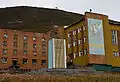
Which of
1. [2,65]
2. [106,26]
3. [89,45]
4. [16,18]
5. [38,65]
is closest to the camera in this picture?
[89,45]

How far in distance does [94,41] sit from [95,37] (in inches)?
38.3

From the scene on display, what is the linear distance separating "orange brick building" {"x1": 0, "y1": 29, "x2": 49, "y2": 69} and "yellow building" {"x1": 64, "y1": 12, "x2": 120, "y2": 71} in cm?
2245

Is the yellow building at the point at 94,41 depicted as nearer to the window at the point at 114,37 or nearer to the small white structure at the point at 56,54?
the window at the point at 114,37

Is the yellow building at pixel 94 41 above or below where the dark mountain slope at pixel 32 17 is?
below

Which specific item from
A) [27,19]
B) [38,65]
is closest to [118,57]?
[38,65]

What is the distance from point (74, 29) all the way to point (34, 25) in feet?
240

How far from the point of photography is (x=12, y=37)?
250 feet

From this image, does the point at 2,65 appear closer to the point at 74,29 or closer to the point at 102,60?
the point at 74,29

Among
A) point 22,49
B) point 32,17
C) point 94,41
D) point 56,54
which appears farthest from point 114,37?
point 32,17

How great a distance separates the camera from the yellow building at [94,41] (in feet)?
166

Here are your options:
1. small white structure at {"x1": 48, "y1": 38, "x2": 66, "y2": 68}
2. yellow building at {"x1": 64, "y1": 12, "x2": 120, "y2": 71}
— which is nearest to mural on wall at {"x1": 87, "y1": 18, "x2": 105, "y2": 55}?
yellow building at {"x1": 64, "y1": 12, "x2": 120, "y2": 71}

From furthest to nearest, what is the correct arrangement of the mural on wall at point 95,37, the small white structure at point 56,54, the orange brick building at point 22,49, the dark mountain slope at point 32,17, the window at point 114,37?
the dark mountain slope at point 32,17 → the orange brick building at point 22,49 → the window at point 114,37 → the mural on wall at point 95,37 → the small white structure at point 56,54

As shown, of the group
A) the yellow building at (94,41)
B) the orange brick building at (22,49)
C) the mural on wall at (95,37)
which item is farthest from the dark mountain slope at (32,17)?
the mural on wall at (95,37)

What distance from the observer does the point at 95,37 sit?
169ft
